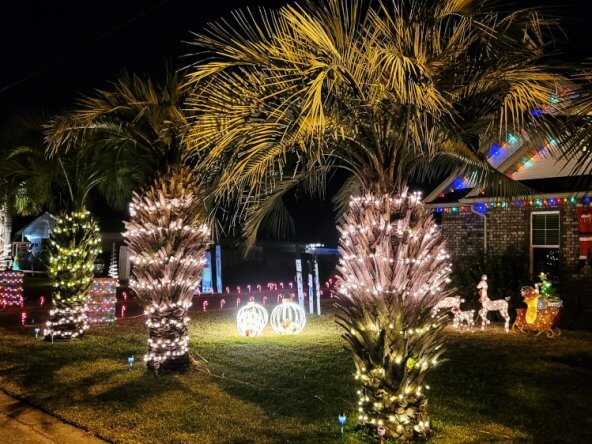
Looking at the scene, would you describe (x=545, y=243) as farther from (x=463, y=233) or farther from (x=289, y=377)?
(x=289, y=377)

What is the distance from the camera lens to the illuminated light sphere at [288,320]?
13.6 metres

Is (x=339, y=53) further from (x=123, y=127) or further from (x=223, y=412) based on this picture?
(x=123, y=127)

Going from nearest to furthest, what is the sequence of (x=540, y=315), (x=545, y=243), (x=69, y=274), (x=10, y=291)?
(x=540, y=315) → (x=69, y=274) → (x=545, y=243) → (x=10, y=291)

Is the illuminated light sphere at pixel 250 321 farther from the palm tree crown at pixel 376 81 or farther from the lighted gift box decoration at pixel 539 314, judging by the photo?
the palm tree crown at pixel 376 81

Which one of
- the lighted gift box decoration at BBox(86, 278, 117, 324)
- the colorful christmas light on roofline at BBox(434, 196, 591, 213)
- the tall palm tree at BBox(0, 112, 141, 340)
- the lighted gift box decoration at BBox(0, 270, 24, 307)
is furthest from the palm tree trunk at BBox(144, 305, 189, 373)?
the lighted gift box decoration at BBox(0, 270, 24, 307)

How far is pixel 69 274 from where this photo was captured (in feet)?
42.0

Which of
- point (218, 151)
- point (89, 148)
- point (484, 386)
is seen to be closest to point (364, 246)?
point (218, 151)

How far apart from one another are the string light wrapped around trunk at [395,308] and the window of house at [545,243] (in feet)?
30.8

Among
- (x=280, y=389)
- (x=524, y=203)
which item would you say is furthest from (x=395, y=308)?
(x=524, y=203)

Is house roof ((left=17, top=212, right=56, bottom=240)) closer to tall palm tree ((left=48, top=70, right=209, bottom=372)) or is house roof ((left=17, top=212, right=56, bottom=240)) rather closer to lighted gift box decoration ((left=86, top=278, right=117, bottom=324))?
lighted gift box decoration ((left=86, top=278, right=117, bottom=324))

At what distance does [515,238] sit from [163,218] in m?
9.53

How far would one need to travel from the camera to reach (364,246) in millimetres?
6340

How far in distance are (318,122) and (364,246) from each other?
1451 millimetres

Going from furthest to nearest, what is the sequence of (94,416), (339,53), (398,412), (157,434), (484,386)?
(484,386), (94,416), (157,434), (398,412), (339,53)
